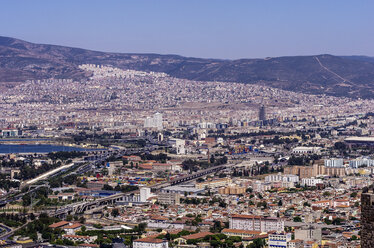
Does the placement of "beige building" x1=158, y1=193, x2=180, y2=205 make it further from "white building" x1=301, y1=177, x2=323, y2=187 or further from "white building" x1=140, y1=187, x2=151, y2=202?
"white building" x1=301, y1=177, x2=323, y2=187

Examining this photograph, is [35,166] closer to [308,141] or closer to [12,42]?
[308,141]

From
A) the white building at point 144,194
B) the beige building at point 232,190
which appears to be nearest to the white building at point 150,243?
the white building at point 144,194

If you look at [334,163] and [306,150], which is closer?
[334,163]

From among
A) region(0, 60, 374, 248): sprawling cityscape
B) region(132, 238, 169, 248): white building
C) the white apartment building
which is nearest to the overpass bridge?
region(0, 60, 374, 248): sprawling cityscape

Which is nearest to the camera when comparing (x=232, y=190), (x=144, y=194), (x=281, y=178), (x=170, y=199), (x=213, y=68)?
(x=170, y=199)

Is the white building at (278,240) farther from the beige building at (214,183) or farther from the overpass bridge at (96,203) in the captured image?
the beige building at (214,183)

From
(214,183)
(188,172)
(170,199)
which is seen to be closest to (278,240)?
(170,199)

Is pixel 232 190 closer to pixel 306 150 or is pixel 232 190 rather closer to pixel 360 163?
pixel 360 163
